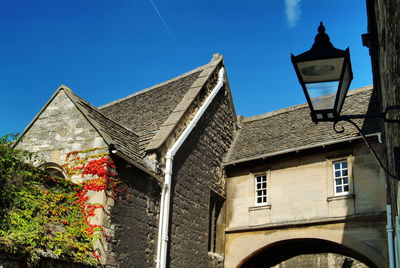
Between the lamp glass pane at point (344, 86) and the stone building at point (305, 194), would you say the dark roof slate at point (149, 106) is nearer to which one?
the stone building at point (305, 194)

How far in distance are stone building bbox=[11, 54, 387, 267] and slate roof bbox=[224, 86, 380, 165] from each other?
53mm

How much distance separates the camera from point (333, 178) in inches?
516

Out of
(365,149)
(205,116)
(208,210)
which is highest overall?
(205,116)

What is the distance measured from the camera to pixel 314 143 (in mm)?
13453

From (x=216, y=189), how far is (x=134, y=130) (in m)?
2.92

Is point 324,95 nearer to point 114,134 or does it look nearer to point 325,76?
point 325,76

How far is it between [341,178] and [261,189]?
2356 mm

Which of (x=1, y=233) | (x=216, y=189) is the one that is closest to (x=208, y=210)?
(x=216, y=189)

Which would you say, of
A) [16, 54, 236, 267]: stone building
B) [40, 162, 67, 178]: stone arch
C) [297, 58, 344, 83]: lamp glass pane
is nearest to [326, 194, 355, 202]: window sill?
[16, 54, 236, 267]: stone building

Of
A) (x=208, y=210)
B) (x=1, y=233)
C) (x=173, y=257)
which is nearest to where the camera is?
(x=1, y=233)

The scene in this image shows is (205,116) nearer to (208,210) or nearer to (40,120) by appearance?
(208,210)

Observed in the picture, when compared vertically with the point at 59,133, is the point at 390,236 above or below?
below

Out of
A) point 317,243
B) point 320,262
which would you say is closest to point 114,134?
point 317,243

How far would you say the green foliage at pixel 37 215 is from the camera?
7.71m
